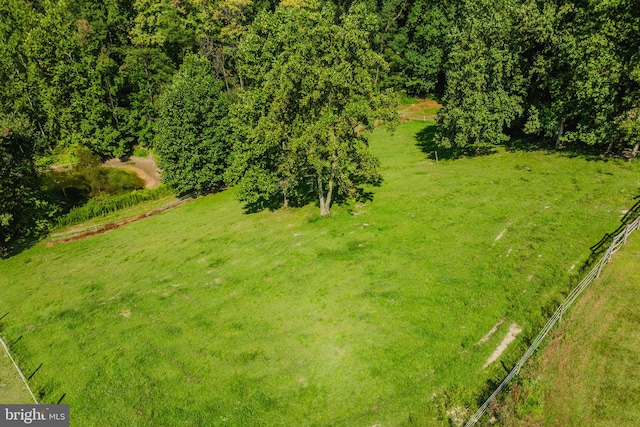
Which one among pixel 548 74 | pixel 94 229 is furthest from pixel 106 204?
pixel 548 74

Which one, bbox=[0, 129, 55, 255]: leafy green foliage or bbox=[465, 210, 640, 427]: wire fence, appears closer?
bbox=[465, 210, 640, 427]: wire fence

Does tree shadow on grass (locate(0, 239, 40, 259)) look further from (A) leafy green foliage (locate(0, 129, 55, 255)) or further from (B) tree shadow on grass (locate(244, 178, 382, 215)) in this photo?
(B) tree shadow on grass (locate(244, 178, 382, 215))

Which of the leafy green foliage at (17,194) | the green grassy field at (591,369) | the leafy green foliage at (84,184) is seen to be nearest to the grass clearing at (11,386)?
the leafy green foliage at (17,194)

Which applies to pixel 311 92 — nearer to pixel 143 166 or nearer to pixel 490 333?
pixel 490 333

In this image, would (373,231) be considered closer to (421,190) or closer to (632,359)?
(421,190)

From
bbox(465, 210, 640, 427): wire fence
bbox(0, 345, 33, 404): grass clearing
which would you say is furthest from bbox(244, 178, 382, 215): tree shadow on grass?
bbox(0, 345, 33, 404): grass clearing
